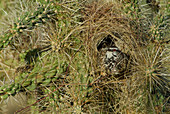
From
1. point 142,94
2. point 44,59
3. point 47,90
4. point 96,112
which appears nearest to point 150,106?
point 142,94

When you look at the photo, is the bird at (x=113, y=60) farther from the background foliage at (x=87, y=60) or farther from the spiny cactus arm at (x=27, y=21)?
the spiny cactus arm at (x=27, y=21)

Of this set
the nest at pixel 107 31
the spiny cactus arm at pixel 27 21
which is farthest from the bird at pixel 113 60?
the spiny cactus arm at pixel 27 21

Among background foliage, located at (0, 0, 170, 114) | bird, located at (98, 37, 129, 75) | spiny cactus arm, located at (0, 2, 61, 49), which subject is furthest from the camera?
bird, located at (98, 37, 129, 75)

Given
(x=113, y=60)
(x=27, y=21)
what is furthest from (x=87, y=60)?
(x=27, y=21)

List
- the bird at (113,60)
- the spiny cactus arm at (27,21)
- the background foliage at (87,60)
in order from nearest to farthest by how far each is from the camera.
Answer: the spiny cactus arm at (27,21)
the background foliage at (87,60)
the bird at (113,60)

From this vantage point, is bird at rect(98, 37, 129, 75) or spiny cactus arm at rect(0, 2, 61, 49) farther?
bird at rect(98, 37, 129, 75)

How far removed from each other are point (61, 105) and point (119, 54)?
69 cm

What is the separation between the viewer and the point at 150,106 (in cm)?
170

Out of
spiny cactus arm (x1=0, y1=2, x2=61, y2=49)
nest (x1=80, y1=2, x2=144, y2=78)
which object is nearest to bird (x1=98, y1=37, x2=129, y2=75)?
nest (x1=80, y1=2, x2=144, y2=78)

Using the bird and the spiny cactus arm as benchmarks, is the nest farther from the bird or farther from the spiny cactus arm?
the spiny cactus arm

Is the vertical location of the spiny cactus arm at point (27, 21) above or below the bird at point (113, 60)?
above

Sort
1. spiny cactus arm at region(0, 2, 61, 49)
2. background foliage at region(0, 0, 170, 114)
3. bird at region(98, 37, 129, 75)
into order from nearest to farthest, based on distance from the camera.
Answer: spiny cactus arm at region(0, 2, 61, 49), background foliage at region(0, 0, 170, 114), bird at region(98, 37, 129, 75)

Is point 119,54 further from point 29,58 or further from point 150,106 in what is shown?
point 29,58

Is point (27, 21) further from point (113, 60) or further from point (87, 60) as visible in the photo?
point (113, 60)
